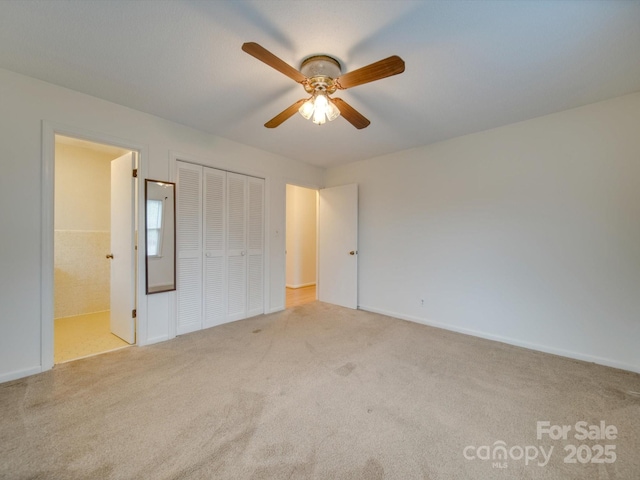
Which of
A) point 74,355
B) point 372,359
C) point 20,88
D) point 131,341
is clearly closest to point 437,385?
point 372,359

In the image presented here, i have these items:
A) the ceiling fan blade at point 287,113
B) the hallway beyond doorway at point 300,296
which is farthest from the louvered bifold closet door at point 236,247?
the ceiling fan blade at point 287,113

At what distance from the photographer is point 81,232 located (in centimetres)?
397

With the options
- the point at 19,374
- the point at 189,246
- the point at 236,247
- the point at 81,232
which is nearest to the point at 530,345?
the point at 236,247

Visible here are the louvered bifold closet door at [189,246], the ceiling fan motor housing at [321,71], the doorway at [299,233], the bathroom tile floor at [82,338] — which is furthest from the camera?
the doorway at [299,233]

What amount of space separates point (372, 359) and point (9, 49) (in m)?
3.79

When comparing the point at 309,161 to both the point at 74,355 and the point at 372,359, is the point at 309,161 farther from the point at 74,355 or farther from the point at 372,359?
the point at 74,355

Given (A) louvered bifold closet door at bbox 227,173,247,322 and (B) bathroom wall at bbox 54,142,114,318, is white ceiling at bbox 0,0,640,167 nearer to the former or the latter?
(A) louvered bifold closet door at bbox 227,173,247,322

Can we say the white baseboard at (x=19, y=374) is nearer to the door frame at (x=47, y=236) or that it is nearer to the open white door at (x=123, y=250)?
the door frame at (x=47, y=236)

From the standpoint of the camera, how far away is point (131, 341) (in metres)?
2.88

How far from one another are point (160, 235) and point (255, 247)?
1286 mm

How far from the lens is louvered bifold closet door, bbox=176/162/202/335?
3.14 m

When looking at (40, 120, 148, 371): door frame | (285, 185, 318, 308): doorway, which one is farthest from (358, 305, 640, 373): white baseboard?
(40, 120, 148, 371): door frame

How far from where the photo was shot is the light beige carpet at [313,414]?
1.38 meters

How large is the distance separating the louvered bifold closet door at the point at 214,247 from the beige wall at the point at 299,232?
2802 millimetres
